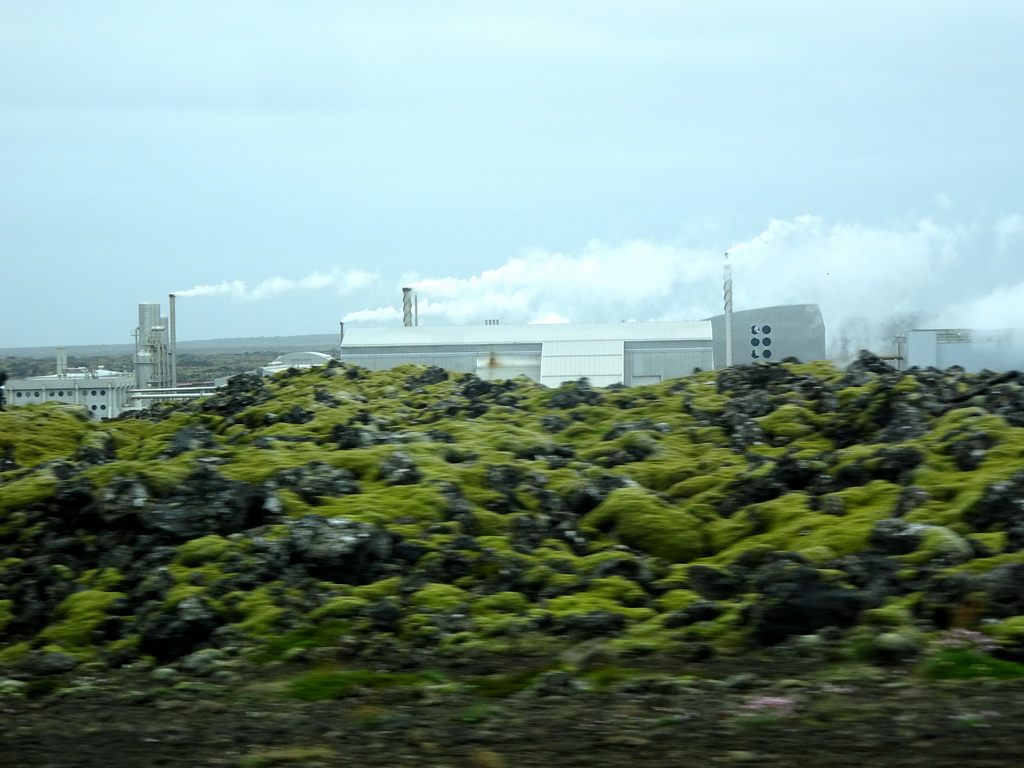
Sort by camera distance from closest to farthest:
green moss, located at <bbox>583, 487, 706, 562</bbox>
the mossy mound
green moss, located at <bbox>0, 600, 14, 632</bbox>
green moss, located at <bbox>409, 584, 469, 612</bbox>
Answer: the mossy mound → green moss, located at <bbox>409, 584, 469, 612</bbox> → green moss, located at <bbox>0, 600, 14, 632</bbox> → green moss, located at <bbox>583, 487, 706, 562</bbox>

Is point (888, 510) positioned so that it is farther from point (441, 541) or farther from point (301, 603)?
point (301, 603)

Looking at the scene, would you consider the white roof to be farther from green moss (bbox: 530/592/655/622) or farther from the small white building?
green moss (bbox: 530/592/655/622)

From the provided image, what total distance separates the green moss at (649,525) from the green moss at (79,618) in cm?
482

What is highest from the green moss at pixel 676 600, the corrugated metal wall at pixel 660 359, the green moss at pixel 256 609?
the corrugated metal wall at pixel 660 359

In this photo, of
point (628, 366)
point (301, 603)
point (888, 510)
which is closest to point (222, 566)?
point (301, 603)

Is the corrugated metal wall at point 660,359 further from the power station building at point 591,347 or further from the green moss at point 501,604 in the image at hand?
the green moss at point 501,604

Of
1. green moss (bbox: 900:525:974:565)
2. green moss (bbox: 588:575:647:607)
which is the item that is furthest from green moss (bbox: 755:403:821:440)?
green moss (bbox: 588:575:647:607)

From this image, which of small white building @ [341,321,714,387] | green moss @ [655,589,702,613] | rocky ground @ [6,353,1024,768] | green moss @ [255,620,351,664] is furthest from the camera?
small white building @ [341,321,714,387]

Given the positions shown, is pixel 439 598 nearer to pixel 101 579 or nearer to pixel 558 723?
pixel 558 723

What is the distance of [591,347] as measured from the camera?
44.0 metres

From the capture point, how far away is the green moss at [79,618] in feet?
30.8

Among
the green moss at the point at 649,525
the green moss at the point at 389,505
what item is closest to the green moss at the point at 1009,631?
the green moss at the point at 649,525

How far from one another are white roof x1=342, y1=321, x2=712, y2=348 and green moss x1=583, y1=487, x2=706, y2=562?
31889 millimetres

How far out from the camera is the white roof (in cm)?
4375
